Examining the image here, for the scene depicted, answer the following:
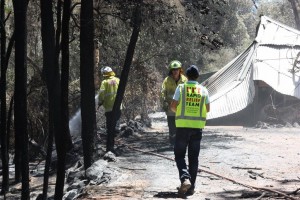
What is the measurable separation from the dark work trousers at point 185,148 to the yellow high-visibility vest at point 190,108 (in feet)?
0.32

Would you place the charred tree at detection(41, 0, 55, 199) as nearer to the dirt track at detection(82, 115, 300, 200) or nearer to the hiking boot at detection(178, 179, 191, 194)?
the dirt track at detection(82, 115, 300, 200)

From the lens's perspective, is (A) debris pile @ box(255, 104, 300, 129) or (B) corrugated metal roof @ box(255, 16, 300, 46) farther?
(B) corrugated metal roof @ box(255, 16, 300, 46)

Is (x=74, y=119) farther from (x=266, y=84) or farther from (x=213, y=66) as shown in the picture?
(x=213, y=66)

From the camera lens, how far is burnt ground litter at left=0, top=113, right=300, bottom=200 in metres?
8.02

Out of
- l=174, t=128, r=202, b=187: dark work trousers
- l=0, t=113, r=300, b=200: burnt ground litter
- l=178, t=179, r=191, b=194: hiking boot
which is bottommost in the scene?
l=0, t=113, r=300, b=200: burnt ground litter

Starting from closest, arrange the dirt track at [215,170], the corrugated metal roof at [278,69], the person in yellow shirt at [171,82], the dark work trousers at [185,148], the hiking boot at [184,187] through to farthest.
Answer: the hiking boot at [184,187], the dark work trousers at [185,148], the dirt track at [215,170], the person in yellow shirt at [171,82], the corrugated metal roof at [278,69]

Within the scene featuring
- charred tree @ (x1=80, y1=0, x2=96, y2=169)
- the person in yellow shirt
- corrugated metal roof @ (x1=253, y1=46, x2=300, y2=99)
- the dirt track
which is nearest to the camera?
the dirt track

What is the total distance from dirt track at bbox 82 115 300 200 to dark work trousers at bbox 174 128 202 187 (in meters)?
0.34

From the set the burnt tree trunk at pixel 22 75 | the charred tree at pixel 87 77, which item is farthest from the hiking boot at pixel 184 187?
the charred tree at pixel 87 77

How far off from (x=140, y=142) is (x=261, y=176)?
272 inches

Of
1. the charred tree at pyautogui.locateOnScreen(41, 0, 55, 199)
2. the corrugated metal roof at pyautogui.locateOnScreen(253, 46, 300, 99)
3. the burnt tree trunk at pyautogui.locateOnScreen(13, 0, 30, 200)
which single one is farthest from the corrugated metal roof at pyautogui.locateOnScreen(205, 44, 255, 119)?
the burnt tree trunk at pyautogui.locateOnScreen(13, 0, 30, 200)

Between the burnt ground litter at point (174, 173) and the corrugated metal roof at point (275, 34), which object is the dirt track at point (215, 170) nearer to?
the burnt ground litter at point (174, 173)

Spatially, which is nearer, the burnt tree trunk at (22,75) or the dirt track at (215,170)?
the dirt track at (215,170)

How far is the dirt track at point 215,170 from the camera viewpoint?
8.02 m
